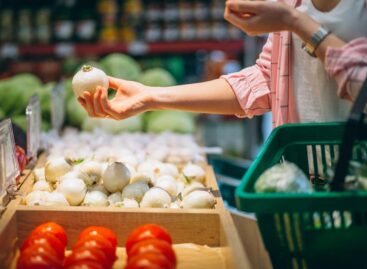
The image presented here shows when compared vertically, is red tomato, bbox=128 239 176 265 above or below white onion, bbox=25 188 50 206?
above

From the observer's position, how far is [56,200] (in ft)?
6.47

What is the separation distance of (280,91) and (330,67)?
1.62 ft

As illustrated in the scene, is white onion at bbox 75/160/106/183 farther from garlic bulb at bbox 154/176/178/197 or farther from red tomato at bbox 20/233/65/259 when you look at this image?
red tomato at bbox 20/233/65/259

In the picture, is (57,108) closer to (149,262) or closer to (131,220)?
(131,220)

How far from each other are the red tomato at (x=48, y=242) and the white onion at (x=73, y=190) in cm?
36

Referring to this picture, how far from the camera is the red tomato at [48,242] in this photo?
159 centimetres

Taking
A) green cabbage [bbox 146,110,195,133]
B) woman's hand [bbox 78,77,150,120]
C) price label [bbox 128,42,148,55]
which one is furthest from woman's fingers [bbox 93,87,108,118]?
price label [bbox 128,42,148,55]

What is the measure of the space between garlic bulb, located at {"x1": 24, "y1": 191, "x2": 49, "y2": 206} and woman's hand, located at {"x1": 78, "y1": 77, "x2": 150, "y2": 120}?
30 cm

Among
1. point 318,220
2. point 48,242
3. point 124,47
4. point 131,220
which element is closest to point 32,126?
point 131,220

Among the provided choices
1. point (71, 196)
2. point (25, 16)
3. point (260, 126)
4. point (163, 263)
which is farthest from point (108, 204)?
point (260, 126)

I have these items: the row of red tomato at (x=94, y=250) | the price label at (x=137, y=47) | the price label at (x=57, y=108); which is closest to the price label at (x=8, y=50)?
the price label at (x=137, y=47)

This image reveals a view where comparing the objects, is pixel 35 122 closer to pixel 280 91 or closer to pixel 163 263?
pixel 280 91

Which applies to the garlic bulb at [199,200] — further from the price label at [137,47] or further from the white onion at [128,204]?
the price label at [137,47]

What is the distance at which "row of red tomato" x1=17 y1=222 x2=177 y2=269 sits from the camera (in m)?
1.47
